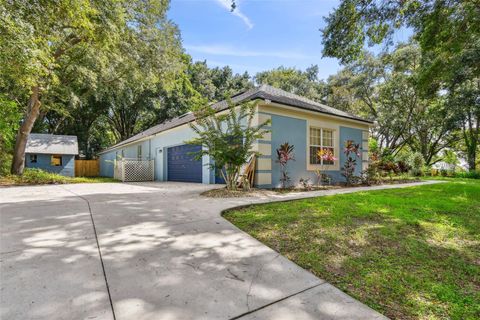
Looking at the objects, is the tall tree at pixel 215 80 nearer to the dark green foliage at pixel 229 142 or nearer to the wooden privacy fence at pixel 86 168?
the wooden privacy fence at pixel 86 168

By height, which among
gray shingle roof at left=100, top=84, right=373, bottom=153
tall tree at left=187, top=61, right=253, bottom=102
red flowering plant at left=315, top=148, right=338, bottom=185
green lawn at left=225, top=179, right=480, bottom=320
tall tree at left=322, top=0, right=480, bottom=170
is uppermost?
tall tree at left=187, top=61, right=253, bottom=102

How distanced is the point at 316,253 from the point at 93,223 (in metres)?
3.03

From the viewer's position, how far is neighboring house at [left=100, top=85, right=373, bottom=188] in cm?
772

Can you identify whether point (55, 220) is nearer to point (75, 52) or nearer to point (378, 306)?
point (378, 306)

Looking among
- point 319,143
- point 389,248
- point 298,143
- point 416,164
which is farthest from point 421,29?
point 416,164

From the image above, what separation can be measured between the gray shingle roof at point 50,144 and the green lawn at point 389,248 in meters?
19.8

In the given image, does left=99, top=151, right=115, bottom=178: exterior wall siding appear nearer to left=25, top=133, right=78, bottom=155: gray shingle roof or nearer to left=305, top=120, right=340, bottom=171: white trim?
left=25, top=133, right=78, bottom=155: gray shingle roof

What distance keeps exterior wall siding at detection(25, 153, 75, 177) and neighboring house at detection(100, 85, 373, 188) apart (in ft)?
33.4

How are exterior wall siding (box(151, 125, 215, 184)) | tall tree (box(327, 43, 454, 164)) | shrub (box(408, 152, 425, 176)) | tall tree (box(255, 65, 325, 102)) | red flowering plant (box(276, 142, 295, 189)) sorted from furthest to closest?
Answer: tall tree (box(255, 65, 325, 102)), tall tree (box(327, 43, 454, 164)), shrub (box(408, 152, 425, 176)), exterior wall siding (box(151, 125, 215, 184)), red flowering plant (box(276, 142, 295, 189))

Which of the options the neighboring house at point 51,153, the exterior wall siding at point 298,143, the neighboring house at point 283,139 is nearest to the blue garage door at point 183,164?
the neighboring house at point 283,139

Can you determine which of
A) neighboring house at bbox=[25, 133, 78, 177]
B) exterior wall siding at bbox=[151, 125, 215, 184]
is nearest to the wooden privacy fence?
neighboring house at bbox=[25, 133, 78, 177]

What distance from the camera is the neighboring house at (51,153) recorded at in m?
17.7

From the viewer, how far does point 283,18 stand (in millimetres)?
8125

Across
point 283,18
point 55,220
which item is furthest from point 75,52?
point 55,220
